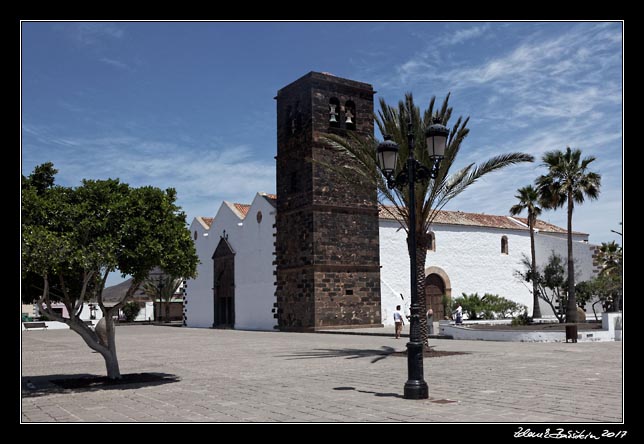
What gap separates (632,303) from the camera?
720 cm

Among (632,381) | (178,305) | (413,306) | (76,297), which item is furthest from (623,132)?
(178,305)

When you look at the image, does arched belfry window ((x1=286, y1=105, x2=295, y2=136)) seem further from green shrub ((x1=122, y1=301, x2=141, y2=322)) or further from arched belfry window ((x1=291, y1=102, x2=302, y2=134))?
green shrub ((x1=122, y1=301, x2=141, y2=322))

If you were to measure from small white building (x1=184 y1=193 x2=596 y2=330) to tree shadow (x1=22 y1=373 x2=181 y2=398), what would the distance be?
21.6 m

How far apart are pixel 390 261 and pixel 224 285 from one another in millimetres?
10970

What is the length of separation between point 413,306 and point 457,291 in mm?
29458

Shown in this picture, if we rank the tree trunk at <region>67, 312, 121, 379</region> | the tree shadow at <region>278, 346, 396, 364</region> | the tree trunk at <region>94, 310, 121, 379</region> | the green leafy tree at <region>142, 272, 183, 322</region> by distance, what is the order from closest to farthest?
Answer: 1. the tree trunk at <region>67, 312, 121, 379</region>
2. the tree trunk at <region>94, 310, 121, 379</region>
3. the tree shadow at <region>278, 346, 396, 364</region>
4. the green leafy tree at <region>142, 272, 183, 322</region>

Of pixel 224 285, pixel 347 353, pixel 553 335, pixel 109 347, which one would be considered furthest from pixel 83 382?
pixel 224 285

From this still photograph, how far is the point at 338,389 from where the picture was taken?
10.7m

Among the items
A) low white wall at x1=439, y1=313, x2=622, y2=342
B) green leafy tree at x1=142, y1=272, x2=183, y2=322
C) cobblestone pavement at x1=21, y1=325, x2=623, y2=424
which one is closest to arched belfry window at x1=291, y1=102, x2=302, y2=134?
low white wall at x1=439, y1=313, x2=622, y2=342

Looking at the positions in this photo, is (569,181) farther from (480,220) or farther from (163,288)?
(163,288)

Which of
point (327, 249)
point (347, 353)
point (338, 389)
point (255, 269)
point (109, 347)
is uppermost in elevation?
point (327, 249)

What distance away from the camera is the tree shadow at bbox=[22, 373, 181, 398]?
11.1 m

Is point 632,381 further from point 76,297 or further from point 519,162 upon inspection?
point 519,162

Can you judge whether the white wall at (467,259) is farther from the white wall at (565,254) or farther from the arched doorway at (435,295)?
the white wall at (565,254)
